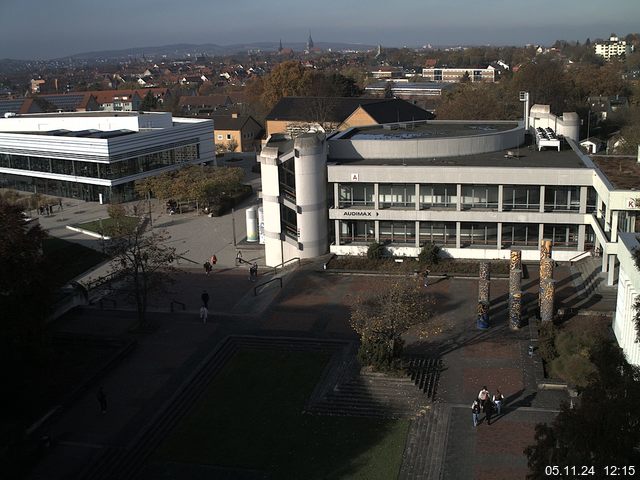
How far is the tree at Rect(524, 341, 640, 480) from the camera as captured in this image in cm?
1355

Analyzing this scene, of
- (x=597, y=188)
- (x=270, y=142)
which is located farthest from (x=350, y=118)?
(x=597, y=188)

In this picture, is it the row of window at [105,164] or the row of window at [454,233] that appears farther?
the row of window at [105,164]

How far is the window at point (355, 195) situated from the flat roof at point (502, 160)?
74.3 inches

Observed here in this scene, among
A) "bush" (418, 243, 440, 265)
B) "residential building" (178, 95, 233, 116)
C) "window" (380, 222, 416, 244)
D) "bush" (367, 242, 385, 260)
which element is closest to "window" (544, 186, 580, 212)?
"bush" (418, 243, 440, 265)

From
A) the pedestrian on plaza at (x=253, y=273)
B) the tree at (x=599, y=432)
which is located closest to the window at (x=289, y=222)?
the pedestrian on plaza at (x=253, y=273)

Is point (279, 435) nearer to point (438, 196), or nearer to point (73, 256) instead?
point (438, 196)

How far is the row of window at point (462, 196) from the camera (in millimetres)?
39656

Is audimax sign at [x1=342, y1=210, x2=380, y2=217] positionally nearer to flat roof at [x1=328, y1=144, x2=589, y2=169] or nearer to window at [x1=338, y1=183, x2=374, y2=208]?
window at [x1=338, y1=183, x2=374, y2=208]

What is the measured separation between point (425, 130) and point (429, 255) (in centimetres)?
1550

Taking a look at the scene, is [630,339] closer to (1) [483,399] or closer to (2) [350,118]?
(1) [483,399]

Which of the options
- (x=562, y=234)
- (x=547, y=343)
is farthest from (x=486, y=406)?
(x=562, y=234)

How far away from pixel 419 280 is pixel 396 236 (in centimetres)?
601

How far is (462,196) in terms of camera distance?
40.9 m

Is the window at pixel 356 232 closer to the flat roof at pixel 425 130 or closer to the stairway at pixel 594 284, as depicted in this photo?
the flat roof at pixel 425 130
